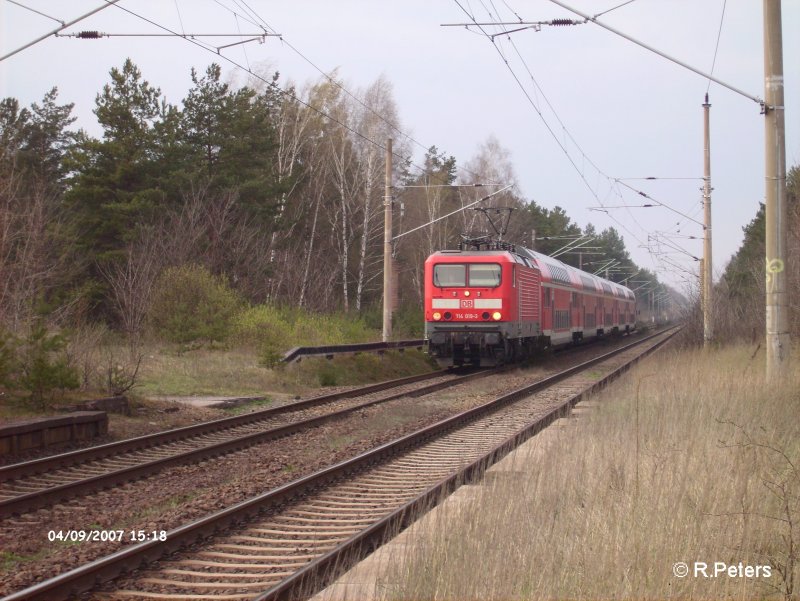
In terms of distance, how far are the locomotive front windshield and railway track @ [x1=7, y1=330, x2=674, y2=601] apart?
1128 centimetres

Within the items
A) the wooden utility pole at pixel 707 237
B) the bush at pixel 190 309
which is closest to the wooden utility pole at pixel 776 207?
the wooden utility pole at pixel 707 237

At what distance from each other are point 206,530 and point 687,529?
3.56 metres

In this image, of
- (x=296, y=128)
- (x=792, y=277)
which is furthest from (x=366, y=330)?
(x=296, y=128)

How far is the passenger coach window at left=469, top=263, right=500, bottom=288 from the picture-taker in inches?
909

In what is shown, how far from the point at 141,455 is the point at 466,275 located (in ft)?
44.9

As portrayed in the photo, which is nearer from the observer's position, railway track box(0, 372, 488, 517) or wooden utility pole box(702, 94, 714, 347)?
railway track box(0, 372, 488, 517)

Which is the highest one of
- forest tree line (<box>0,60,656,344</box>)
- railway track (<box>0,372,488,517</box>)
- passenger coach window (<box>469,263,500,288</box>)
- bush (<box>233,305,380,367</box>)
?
forest tree line (<box>0,60,656,344</box>)

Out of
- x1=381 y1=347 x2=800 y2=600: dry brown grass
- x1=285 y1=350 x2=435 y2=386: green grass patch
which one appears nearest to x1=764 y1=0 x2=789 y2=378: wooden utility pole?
x1=381 y1=347 x2=800 y2=600: dry brown grass

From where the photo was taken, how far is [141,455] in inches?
434

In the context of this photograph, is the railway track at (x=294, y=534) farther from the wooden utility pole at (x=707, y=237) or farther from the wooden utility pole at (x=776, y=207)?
the wooden utility pole at (x=707, y=237)

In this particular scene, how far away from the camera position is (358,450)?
37.8ft

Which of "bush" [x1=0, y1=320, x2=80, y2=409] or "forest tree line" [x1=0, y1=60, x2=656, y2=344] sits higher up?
"forest tree line" [x1=0, y1=60, x2=656, y2=344]

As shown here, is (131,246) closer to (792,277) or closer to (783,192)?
(792,277)

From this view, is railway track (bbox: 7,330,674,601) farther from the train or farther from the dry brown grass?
the train
